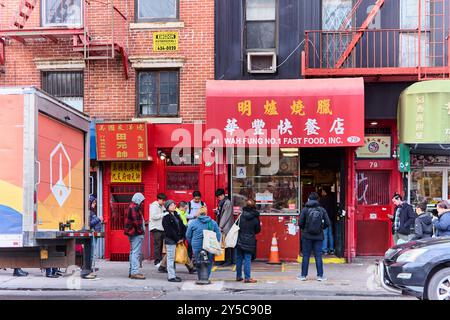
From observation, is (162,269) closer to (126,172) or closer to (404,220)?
(126,172)

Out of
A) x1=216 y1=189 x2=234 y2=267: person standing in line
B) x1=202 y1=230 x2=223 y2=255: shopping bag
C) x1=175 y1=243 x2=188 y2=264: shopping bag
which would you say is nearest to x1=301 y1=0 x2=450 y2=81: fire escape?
x1=216 y1=189 x2=234 y2=267: person standing in line

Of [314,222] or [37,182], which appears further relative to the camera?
[314,222]

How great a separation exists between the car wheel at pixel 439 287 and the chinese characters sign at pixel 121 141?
833cm

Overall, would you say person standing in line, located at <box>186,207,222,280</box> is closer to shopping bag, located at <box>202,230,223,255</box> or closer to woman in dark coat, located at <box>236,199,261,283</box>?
shopping bag, located at <box>202,230,223,255</box>

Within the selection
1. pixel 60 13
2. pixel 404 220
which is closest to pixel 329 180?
pixel 404 220

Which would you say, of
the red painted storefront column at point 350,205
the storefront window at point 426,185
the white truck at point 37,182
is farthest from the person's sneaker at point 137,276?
the storefront window at point 426,185

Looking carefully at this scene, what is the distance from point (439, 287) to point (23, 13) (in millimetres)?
12128

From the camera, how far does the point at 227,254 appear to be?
1459 centimetres

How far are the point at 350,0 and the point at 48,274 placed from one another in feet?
33.5

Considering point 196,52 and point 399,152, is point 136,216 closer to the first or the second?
point 196,52

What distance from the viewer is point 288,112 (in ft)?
46.7

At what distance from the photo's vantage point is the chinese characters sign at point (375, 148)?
15367 mm

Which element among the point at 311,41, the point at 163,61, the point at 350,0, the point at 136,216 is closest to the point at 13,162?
the point at 136,216

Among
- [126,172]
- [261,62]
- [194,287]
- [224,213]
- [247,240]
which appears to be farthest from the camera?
[126,172]
